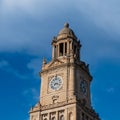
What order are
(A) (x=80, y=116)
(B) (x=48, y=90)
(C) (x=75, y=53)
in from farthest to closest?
(C) (x=75, y=53) < (B) (x=48, y=90) < (A) (x=80, y=116)

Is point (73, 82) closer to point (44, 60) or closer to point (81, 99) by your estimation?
point (81, 99)

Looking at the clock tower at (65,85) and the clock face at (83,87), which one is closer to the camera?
the clock tower at (65,85)

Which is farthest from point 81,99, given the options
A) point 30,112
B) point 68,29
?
point 68,29

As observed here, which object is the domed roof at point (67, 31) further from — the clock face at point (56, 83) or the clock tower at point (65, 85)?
the clock face at point (56, 83)

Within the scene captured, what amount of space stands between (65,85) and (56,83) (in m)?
2.46

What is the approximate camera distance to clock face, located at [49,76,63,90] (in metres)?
86.3

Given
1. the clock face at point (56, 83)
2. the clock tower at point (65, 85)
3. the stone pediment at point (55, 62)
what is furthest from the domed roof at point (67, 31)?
the clock face at point (56, 83)

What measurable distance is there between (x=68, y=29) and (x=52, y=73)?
11.8m

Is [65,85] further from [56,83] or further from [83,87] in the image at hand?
[83,87]

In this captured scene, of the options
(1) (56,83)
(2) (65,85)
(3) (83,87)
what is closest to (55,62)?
(1) (56,83)

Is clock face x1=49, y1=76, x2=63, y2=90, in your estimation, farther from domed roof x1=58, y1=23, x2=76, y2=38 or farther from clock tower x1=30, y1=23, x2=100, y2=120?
domed roof x1=58, y1=23, x2=76, y2=38

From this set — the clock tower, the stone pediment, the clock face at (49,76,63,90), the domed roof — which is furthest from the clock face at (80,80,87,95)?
the domed roof

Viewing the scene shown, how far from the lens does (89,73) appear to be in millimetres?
91312

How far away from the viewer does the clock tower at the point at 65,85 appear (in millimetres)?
82000
